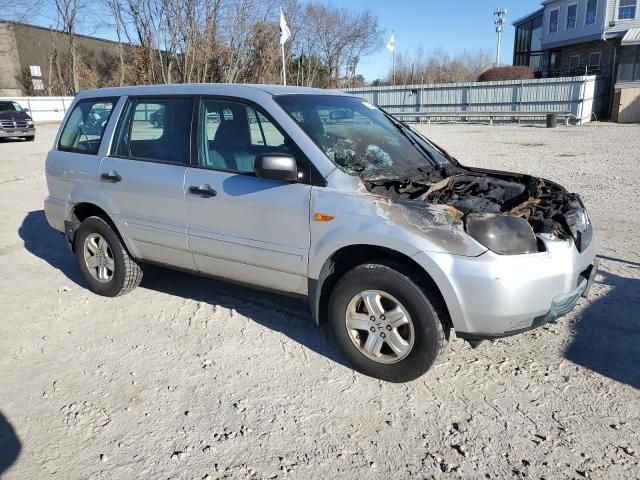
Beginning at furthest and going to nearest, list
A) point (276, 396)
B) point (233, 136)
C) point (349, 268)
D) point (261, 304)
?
point (261, 304)
point (233, 136)
point (349, 268)
point (276, 396)

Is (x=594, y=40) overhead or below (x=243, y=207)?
overhead

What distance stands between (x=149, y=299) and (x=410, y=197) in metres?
2.71

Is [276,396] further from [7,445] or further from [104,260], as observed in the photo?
[104,260]

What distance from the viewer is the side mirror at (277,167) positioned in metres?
3.34

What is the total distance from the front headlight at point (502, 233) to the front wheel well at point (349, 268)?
40cm

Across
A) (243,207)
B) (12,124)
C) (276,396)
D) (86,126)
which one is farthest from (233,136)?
(12,124)

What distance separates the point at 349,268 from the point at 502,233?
1025mm

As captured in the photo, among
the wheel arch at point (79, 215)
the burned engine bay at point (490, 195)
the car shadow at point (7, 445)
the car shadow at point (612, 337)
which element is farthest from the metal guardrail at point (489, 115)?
the car shadow at point (7, 445)

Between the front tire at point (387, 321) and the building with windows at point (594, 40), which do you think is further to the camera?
the building with windows at point (594, 40)

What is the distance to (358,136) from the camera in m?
4.00

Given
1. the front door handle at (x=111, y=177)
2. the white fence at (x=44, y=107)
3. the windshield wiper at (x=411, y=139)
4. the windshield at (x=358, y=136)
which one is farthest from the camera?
the white fence at (x=44, y=107)

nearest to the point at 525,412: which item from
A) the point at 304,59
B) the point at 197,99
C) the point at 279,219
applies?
the point at 279,219

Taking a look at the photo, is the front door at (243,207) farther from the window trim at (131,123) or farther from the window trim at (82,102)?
the window trim at (82,102)

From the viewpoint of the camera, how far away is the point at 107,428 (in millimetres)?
2980
